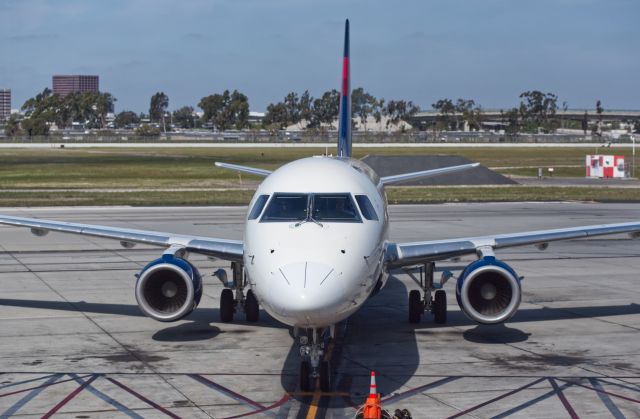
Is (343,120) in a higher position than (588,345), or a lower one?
higher

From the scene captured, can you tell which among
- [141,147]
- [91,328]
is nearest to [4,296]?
[91,328]

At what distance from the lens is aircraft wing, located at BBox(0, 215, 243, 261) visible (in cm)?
1850

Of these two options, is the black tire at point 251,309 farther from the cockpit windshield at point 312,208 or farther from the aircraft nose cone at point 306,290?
the aircraft nose cone at point 306,290

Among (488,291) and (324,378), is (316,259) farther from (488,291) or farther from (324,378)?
(488,291)

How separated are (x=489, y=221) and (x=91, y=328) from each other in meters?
25.2

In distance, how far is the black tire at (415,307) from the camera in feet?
66.0

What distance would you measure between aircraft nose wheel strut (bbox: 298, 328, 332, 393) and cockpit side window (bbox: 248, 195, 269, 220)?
2.34 meters

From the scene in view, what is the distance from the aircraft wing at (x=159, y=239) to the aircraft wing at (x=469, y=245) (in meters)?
3.01

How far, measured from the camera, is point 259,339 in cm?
1850

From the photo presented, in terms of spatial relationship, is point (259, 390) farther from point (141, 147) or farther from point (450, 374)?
point (141, 147)

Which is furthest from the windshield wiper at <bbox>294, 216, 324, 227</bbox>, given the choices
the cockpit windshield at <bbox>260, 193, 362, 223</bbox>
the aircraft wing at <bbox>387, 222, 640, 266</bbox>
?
the aircraft wing at <bbox>387, 222, 640, 266</bbox>

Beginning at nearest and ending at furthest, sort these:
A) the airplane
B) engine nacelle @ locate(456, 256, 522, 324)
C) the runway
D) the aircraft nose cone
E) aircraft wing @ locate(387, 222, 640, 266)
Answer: the aircraft nose cone → the airplane → the runway → engine nacelle @ locate(456, 256, 522, 324) → aircraft wing @ locate(387, 222, 640, 266)

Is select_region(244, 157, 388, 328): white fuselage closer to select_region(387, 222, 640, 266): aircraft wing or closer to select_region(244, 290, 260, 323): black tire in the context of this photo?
select_region(387, 222, 640, 266): aircraft wing

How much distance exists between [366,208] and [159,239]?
219 inches
